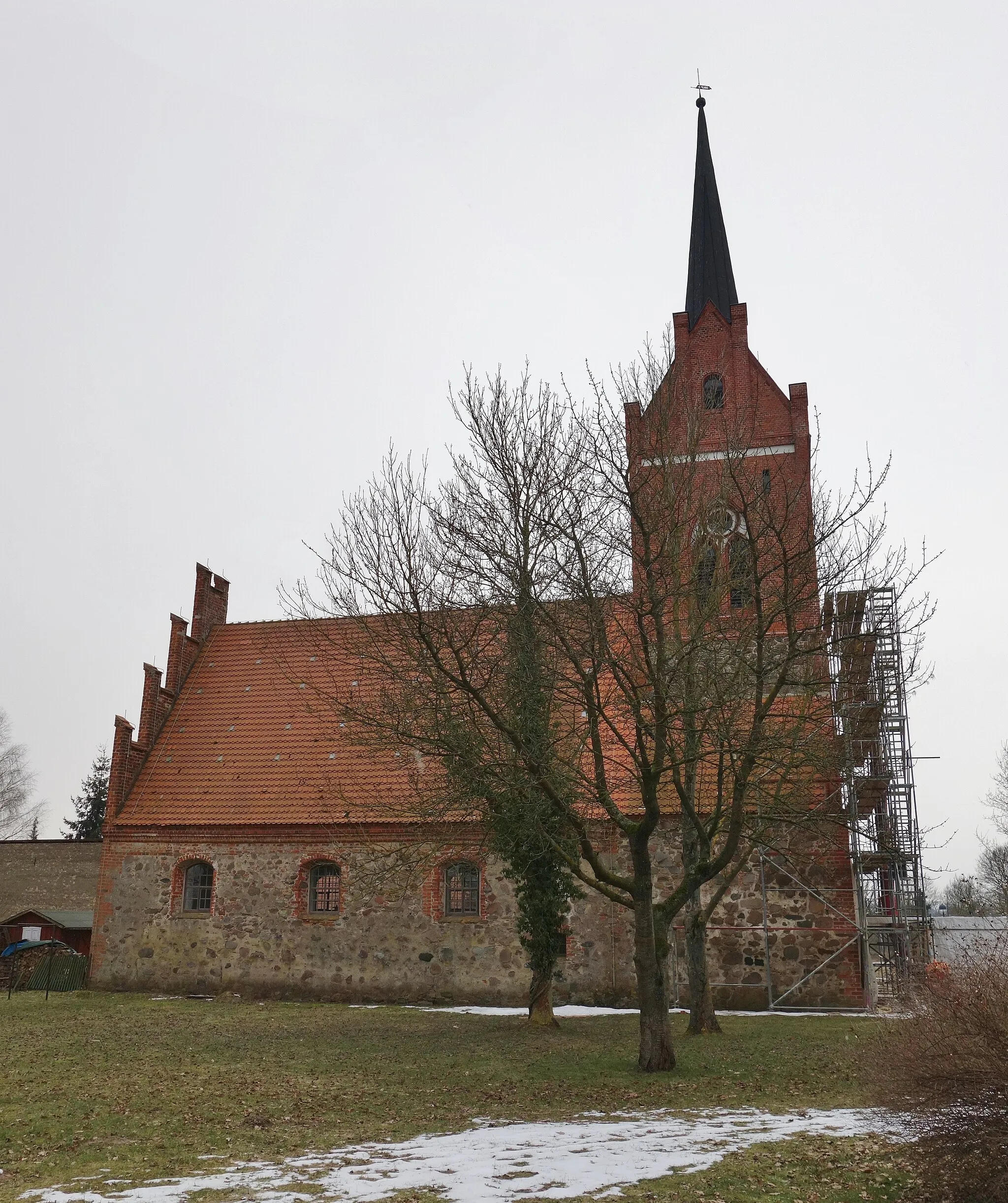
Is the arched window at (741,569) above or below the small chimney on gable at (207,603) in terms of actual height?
below

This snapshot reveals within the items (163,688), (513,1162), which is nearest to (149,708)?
(163,688)

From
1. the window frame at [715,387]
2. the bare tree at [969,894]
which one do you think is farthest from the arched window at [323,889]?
the bare tree at [969,894]

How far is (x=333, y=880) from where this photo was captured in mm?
20344

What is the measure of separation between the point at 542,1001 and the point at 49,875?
2650cm

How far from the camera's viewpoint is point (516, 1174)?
22.5 ft

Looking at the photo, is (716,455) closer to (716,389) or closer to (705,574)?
(716,389)

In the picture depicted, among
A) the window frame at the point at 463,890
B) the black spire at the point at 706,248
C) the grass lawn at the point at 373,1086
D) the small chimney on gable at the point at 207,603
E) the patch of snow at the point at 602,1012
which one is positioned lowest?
the patch of snow at the point at 602,1012

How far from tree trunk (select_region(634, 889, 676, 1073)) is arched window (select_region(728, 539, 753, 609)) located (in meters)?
3.50

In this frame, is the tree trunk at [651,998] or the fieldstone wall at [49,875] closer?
the tree trunk at [651,998]

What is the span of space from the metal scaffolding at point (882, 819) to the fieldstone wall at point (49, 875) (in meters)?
26.0

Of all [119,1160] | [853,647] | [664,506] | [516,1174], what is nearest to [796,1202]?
[516,1174]

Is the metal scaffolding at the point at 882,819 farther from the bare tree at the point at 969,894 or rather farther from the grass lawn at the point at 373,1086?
the bare tree at the point at 969,894

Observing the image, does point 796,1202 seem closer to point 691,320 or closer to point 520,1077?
point 520,1077

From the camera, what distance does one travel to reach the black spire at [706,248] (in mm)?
24047
